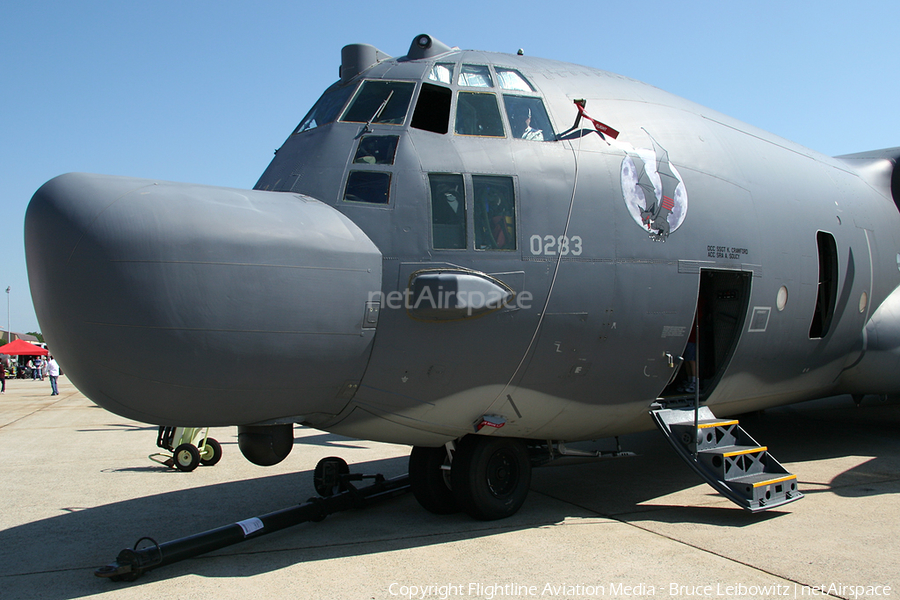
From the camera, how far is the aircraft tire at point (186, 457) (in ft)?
33.7

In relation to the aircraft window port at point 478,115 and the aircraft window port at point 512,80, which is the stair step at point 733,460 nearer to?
the aircraft window port at point 478,115

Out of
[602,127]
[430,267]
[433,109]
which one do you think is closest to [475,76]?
[433,109]

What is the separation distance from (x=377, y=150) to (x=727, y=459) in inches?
181

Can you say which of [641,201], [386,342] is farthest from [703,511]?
[386,342]

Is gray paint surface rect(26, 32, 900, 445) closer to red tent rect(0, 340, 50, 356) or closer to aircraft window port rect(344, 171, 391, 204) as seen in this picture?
aircraft window port rect(344, 171, 391, 204)

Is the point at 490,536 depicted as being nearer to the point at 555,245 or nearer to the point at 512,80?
the point at 555,245

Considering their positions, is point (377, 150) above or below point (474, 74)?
below

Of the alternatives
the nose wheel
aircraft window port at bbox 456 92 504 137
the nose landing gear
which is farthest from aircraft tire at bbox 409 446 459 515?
the nose landing gear

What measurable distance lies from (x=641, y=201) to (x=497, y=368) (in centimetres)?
221

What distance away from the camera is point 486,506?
6.50 meters

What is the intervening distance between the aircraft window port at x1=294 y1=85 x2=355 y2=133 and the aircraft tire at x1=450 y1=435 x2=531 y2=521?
3.37m

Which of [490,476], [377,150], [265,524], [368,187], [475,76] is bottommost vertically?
[265,524]

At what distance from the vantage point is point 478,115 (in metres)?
6.25

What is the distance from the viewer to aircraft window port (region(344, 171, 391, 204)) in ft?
18.6
